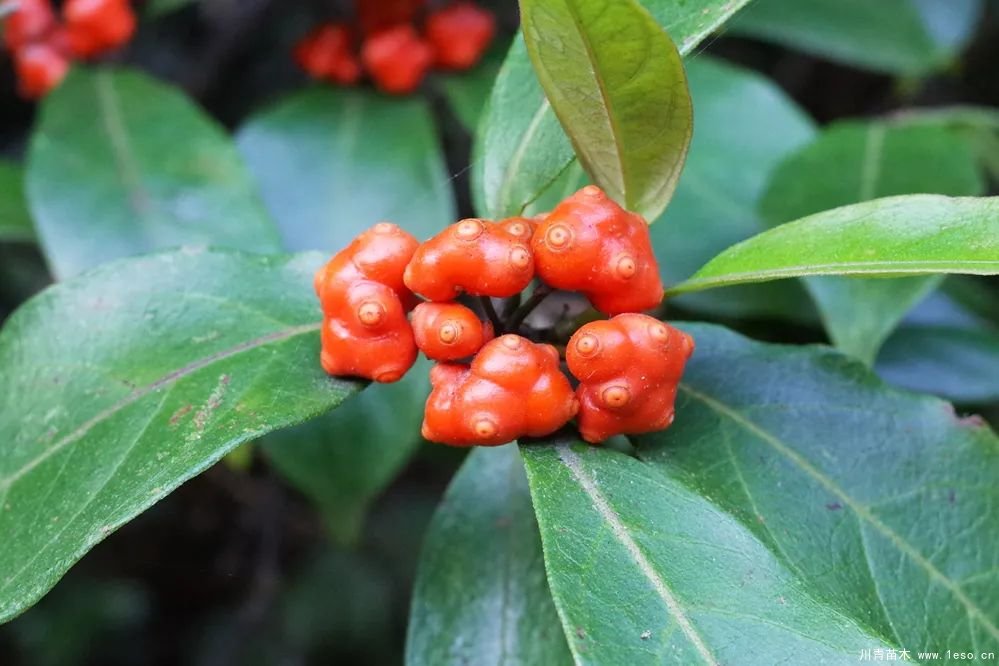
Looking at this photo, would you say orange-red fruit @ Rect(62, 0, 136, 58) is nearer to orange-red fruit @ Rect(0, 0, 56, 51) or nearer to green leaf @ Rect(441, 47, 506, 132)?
orange-red fruit @ Rect(0, 0, 56, 51)

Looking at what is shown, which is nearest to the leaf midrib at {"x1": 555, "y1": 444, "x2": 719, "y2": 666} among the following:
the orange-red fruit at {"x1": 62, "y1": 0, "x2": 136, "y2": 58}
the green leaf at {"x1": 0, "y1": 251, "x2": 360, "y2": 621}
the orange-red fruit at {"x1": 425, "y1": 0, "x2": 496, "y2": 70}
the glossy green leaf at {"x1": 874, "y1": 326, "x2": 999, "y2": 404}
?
the green leaf at {"x1": 0, "y1": 251, "x2": 360, "y2": 621}

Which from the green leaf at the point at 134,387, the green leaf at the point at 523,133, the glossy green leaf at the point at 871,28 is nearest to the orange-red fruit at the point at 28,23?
the green leaf at the point at 134,387

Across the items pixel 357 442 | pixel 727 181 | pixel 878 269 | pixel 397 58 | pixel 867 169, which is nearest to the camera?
pixel 878 269

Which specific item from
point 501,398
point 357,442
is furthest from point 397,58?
point 501,398

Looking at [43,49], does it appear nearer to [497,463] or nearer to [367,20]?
[367,20]

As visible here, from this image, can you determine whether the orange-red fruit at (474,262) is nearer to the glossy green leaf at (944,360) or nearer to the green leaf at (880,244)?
the green leaf at (880,244)

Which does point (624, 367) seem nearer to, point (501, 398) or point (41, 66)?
point (501, 398)
